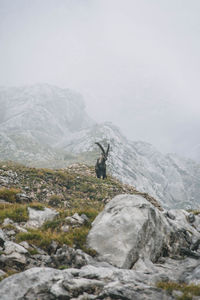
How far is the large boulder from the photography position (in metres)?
9.03

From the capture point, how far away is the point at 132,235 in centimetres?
958

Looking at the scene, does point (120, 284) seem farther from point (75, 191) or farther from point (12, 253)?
point (75, 191)

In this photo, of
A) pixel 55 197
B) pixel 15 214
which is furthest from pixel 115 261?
pixel 55 197

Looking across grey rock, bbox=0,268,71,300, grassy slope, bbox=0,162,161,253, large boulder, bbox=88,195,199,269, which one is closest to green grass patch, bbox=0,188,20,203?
grassy slope, bbox=0,162,161,253

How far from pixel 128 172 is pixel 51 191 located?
156526mm

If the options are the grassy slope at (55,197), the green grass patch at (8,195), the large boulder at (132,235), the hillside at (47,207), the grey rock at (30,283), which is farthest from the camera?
the green grass patch at (8,195)

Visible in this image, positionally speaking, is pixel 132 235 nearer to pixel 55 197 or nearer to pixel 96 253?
pixel 96 253

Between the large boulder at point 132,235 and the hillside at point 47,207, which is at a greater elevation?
the large boulder at point 132,235

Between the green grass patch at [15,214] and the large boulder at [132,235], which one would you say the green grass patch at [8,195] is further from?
the large boulder at [132,235]

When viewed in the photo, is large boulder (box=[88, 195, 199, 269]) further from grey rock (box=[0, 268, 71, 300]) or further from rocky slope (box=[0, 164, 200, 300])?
grey rock (box=[0, 268, 71, 300])

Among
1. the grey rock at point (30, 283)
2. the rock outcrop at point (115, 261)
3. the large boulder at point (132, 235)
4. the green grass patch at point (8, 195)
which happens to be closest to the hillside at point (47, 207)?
the green grass patch at point (8, 195)

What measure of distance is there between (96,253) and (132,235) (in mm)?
1606

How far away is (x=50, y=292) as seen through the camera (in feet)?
17.7

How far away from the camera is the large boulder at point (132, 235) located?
29.6ft
